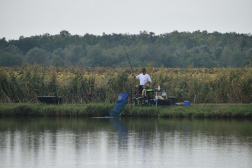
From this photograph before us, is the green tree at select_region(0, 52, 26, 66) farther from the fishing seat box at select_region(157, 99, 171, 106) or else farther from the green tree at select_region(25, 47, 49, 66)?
the fishing seat box at select_region(157, 99, 171, 106)

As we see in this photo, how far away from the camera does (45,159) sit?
31.7ft

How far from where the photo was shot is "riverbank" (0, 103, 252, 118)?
20188 millimetres

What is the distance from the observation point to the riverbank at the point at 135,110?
20188mm

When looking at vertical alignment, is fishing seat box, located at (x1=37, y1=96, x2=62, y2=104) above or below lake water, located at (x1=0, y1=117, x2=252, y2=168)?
above

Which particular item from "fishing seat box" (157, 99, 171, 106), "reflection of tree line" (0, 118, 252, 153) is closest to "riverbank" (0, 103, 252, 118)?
"fishing seat box" (157, 99, 171, 106)

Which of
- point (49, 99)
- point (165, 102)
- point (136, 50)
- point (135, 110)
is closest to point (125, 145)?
point (135, 110)

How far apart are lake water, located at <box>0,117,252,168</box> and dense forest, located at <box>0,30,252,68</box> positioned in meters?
77.5

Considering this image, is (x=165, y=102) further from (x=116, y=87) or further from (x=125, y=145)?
(x=125, y=145)

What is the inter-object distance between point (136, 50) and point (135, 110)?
115m

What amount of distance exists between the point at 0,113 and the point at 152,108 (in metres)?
7.91

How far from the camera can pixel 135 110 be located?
20.9 metres

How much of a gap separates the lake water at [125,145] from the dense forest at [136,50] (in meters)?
77.5

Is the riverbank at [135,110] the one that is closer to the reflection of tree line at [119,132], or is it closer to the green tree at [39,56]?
the reflection of tree line at [119,132]

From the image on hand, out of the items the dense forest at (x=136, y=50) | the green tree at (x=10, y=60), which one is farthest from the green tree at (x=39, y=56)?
the green tree at (x=10, y=60)
